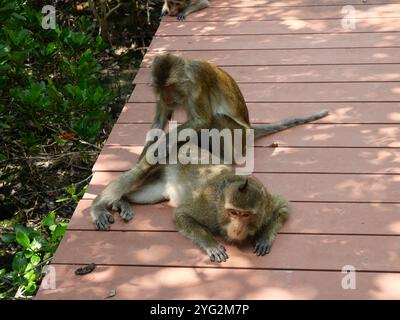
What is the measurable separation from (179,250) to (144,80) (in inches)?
102

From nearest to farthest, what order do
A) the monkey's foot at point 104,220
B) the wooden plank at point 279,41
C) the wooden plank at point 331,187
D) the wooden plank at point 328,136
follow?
the monkey's foot at point 104,220
the wooden plank at point 331,187
the wooden plank at point 328,136
the wooden plank at point 279,41

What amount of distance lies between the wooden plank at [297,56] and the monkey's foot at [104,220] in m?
2.54

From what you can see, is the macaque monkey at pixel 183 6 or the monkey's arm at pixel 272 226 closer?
the monkey's arm at pixel 272 226

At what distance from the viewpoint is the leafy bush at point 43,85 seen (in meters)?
5.52

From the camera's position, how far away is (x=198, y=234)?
4023 mm

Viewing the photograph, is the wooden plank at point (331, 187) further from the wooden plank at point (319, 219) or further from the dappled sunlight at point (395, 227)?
the dappled sunlight at point (395, 227)

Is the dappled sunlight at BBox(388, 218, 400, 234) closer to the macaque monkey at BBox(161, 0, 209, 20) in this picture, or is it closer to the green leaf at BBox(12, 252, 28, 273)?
the green leaf at BBox(12, 252, 28, 273)

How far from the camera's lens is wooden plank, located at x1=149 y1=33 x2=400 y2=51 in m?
6.61

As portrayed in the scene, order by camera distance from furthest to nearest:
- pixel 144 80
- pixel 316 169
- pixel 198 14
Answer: pixel 198 14 < pixel 144 80 < pixel 316 169

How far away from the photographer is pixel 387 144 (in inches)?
194

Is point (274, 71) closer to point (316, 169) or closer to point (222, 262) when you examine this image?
point (316, 169)

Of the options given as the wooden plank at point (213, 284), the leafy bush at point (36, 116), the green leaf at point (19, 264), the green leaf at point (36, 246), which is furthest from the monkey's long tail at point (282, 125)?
the green leaf at point (19, 264)

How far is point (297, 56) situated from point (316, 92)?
84cm
